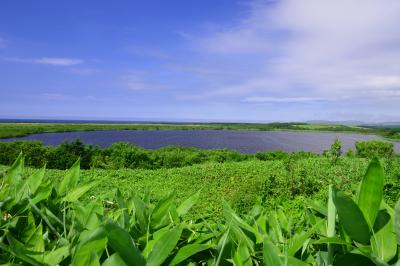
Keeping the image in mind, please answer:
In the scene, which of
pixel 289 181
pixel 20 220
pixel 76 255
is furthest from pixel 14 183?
pixel 289 181

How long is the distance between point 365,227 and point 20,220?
0.59 metres

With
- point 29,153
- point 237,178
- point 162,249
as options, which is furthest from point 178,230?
point 29,153

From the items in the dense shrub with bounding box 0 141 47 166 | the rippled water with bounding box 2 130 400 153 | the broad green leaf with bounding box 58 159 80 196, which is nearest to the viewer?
the broad green leaf with bounding box 58 159 80 196

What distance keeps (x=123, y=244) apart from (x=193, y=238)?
0.21m

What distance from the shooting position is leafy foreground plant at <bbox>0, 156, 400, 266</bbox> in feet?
1.59

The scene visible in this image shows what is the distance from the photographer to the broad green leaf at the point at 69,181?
901mm

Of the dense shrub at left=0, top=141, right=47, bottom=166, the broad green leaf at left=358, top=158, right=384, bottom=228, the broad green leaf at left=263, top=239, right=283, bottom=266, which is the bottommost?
the dense shrub at left=0, top=141, right=47, bottom=166

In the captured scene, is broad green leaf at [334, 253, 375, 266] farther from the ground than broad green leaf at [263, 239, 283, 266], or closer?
closer

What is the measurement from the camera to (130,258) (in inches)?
19.2

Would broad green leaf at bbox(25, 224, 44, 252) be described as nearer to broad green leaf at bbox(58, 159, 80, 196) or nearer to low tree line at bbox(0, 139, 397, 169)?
broad green leaf at bbox(58, 159, 80, 196)

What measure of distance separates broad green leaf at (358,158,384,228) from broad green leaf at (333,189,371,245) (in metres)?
0.01

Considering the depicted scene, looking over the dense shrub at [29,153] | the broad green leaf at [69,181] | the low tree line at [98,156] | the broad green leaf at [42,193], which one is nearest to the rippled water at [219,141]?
the dense shrub at [29,153]

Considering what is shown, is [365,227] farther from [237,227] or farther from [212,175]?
[212,175]

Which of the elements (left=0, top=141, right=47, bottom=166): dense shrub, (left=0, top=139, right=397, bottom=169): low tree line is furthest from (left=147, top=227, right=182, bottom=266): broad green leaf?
(left=0, top=141, right=47, bottom=166): dense shrub
